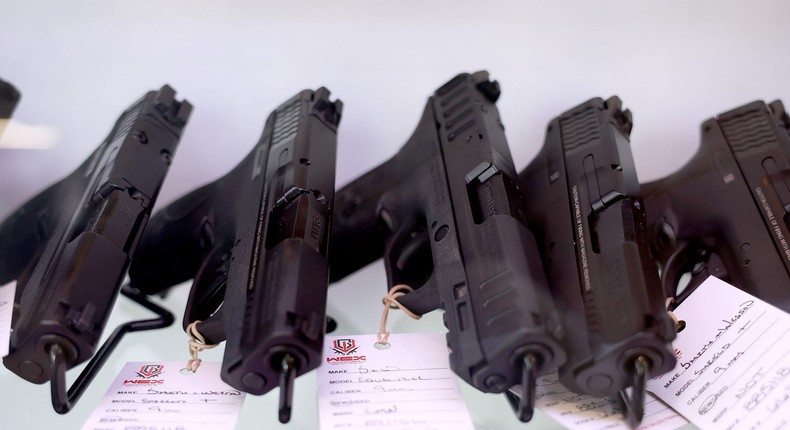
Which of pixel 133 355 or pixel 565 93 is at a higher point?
pixel 565 93

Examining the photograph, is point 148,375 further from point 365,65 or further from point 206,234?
point 365,65

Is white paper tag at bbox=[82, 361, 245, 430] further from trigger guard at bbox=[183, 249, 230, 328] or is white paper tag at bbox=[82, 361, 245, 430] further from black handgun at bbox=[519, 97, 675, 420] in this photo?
black handgun at bbox=[519, 97, 675, 420]

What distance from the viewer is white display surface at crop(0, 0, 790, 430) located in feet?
3.80

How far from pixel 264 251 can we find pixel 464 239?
0.79 feet

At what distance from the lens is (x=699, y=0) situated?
4.05 feet

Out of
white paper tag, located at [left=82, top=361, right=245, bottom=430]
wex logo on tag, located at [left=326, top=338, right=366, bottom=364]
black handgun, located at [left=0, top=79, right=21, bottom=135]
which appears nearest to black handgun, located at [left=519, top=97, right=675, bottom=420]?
wex logo on tag, located at [left=326, top=338, right=366, bottom=364]

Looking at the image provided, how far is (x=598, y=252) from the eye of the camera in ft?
2.54

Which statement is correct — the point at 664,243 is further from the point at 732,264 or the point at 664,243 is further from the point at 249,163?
the point at 249,163

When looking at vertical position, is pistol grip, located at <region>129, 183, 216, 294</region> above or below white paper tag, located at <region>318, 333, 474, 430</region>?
above

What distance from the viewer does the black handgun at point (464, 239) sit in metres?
0.67

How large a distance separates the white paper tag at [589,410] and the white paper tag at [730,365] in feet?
0.05

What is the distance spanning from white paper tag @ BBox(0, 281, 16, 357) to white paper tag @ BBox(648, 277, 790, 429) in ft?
2.35

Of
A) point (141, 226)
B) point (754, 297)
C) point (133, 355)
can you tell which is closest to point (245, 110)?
point (141, 226)

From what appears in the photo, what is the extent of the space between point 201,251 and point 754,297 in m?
0.76
